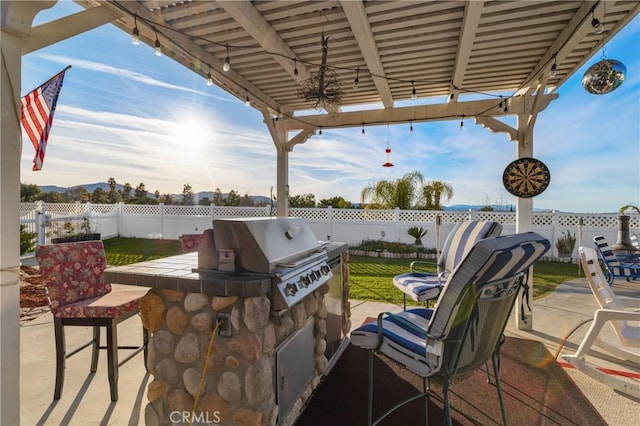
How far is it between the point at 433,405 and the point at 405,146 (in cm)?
987

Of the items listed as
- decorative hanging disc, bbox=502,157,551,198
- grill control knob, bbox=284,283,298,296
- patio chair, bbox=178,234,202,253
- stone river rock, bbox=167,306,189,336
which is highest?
decorative hanging disc, bbox=502,157,551,198

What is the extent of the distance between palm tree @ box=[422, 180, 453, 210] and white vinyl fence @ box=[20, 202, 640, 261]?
1.21 metres

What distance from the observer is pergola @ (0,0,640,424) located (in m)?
1.53

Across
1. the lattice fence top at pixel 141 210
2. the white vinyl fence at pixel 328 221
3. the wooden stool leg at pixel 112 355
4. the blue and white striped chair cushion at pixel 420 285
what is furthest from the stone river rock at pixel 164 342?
the lattice fence top at pixel 141 210

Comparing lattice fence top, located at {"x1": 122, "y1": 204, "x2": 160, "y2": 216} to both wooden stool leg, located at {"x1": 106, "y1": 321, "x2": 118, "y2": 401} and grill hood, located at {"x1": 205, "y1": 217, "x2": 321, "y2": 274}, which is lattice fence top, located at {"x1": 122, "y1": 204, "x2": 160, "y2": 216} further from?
grill hood, located at {"x1": 205, "y1": 217, "x2": 321, "y2": 274}

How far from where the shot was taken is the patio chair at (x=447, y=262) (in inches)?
113

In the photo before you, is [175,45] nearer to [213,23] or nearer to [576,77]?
[213,23]

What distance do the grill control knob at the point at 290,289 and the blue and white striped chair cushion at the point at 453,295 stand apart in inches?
17.7

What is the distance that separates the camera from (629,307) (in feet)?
8.68

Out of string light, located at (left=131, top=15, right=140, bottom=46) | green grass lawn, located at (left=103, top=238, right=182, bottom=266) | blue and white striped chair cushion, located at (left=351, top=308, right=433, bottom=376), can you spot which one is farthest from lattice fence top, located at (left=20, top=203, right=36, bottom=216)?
blue and white striped chair cushion, located at (left=351, top=308, right=433, bottom=376)

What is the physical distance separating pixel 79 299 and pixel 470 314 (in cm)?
257

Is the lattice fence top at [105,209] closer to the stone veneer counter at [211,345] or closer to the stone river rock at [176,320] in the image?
the stone veneer counter at [211,345]

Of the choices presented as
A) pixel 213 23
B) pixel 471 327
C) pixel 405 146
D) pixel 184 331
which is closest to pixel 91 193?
pixel 405 146

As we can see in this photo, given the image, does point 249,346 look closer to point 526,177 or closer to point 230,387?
point 230,387
